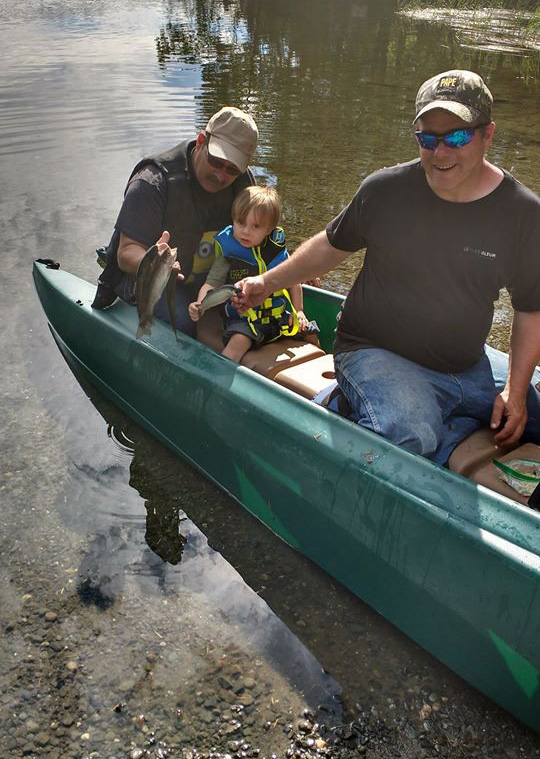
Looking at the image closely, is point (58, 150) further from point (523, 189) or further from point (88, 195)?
point (523, 189)

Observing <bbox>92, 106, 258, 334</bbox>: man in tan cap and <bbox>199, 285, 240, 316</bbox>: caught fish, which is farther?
<bbox>92, 106, 258, 334</bbox>: man in tan cap

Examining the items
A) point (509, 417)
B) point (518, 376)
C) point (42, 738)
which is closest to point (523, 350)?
point (518, 376)

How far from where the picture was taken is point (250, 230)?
3.76 meters

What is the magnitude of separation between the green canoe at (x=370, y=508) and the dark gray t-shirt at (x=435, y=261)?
468mm

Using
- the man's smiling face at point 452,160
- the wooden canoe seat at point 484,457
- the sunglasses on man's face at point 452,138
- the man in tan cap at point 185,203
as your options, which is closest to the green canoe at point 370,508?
the wooden canoe seat at point 484,457

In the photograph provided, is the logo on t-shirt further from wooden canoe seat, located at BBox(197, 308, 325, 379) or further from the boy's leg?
the boy's leg

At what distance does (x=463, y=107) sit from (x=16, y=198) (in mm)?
6336

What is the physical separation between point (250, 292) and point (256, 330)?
52 cm

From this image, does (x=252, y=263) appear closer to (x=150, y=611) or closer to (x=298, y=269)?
(x=298, y=269)

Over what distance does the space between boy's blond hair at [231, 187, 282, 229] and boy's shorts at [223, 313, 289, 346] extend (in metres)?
0.51

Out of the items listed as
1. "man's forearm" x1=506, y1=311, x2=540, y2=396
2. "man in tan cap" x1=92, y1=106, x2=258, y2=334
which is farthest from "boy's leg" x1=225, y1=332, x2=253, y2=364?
"man's forearm" x1=506, y1=311, x2=540, y2=396

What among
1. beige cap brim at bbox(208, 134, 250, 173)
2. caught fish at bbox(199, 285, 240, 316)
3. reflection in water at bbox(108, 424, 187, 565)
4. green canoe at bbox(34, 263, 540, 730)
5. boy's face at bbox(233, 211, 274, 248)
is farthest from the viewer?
boy's face at bbox(233, 211, 274, 248)

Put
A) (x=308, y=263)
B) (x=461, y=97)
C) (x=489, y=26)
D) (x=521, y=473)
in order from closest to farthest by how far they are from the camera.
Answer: (x=461, y=97) < (x=521, y=473) < (x=308, y=263) < (x=489, y=26)

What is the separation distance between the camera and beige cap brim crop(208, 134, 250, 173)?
363cm
